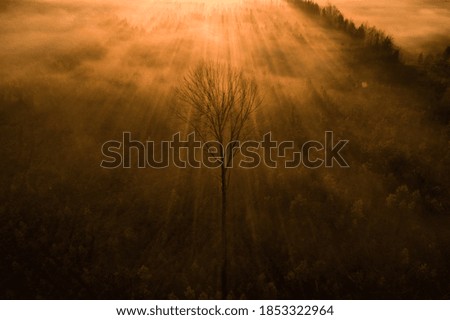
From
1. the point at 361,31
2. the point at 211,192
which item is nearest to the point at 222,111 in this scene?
the point at 211,192

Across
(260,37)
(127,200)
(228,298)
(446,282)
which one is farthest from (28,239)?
(260,37)

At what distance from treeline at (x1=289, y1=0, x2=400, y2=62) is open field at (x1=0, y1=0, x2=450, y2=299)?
1975 mm

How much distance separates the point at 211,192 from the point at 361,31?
2777cm

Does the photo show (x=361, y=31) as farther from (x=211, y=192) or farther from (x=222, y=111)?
(x=222, y=111)

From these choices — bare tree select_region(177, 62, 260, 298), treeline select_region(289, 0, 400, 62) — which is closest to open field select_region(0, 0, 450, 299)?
bare tree select_region(177, 62, 260, 298)

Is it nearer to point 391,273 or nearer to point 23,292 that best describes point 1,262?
point 23,292

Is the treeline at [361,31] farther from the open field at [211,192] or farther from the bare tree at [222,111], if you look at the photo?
the bare tree at [222,111]

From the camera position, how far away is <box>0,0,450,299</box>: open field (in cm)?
1155

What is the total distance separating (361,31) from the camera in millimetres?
34938

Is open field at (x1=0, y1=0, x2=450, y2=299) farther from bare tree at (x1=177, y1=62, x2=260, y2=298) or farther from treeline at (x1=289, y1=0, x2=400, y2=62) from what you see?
treeline at (x1=289, y1=0, x2=400, y2=62)

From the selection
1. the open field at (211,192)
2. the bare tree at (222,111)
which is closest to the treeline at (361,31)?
the open field at (211,192)

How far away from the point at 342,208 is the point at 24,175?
13.4 metres

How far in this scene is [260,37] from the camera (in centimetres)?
3569

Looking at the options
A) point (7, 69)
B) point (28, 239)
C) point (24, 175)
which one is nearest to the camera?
point (28, 239)
